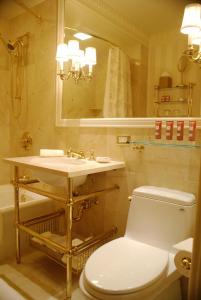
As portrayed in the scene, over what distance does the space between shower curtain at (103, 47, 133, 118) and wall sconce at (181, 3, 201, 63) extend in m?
0.49

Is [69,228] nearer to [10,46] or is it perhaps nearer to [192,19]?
[192,19]

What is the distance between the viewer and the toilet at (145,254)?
112 centimetres

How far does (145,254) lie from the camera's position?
1358mm

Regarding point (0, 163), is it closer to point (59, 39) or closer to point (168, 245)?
point (59, 39)

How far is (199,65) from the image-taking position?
1.50 m

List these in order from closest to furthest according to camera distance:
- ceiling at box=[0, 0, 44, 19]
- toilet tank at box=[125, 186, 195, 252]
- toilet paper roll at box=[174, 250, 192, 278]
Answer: toilet paper roll at box=[174, 250, 192, 278] < toilet tank at box=[125, 186, 195, 252] < ceiling at box=[0, 0, 44, 19]

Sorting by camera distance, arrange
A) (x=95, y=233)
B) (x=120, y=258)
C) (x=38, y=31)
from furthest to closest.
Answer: (x=38, y=31)
(x=95, y=233)
(x=120, y=258)

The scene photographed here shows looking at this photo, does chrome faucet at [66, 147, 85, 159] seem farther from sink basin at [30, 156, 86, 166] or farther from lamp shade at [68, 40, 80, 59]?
lamp shade at [68, 40, 80, 59]

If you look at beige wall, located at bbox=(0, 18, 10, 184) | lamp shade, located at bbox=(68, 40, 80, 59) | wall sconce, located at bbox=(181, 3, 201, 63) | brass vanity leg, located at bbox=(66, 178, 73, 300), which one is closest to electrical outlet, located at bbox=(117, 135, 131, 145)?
brass vanity leg, located at bbox=(66, 178, 73, 300)

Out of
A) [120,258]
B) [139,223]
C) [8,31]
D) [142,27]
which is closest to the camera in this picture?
[120,258]

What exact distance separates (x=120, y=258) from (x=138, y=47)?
1.41 m

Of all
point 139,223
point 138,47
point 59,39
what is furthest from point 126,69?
point 139,223

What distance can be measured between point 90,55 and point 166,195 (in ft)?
4.09

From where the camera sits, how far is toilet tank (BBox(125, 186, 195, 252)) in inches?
54.9
